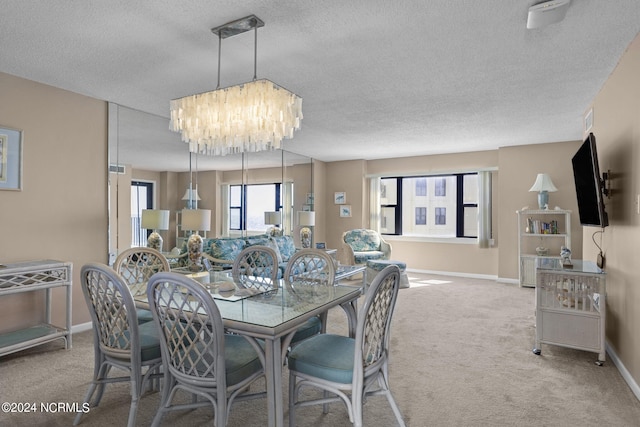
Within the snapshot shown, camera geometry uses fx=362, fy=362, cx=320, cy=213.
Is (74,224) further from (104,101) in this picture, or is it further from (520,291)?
(520,291)

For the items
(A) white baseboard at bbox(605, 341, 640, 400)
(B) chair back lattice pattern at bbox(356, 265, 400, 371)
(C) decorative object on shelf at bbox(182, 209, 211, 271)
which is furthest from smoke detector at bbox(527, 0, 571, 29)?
(C) decorative object on shelf at bbox(182, 209, 211, 271)

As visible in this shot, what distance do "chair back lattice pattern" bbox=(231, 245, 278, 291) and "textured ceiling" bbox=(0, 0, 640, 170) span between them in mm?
1543

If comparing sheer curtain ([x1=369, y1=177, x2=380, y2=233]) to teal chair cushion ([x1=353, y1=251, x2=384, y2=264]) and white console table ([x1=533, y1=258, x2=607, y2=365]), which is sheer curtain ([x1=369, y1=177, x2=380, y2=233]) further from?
white console table ([x1=533, y1=258, x2=607, y2=365])

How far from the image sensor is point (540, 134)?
17.5ft

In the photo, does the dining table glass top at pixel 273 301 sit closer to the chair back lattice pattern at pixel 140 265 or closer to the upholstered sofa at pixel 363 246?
the chair back lattice pattern at pixel 140 265

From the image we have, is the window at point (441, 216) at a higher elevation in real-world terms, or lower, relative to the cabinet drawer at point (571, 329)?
higher

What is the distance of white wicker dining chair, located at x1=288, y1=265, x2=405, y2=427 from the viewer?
1705mm

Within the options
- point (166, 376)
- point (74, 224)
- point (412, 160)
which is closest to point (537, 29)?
point (166, 376)

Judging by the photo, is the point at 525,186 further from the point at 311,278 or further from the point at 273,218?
the point at 311,278

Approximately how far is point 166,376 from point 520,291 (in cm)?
545

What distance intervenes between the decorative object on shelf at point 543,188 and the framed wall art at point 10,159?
21.3ft

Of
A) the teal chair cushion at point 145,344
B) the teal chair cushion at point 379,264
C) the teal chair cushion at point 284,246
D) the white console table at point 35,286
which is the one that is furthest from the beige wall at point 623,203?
the white console table at point 35,286

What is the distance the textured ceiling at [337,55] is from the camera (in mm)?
2180

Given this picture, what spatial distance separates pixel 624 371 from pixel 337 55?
126 inches
